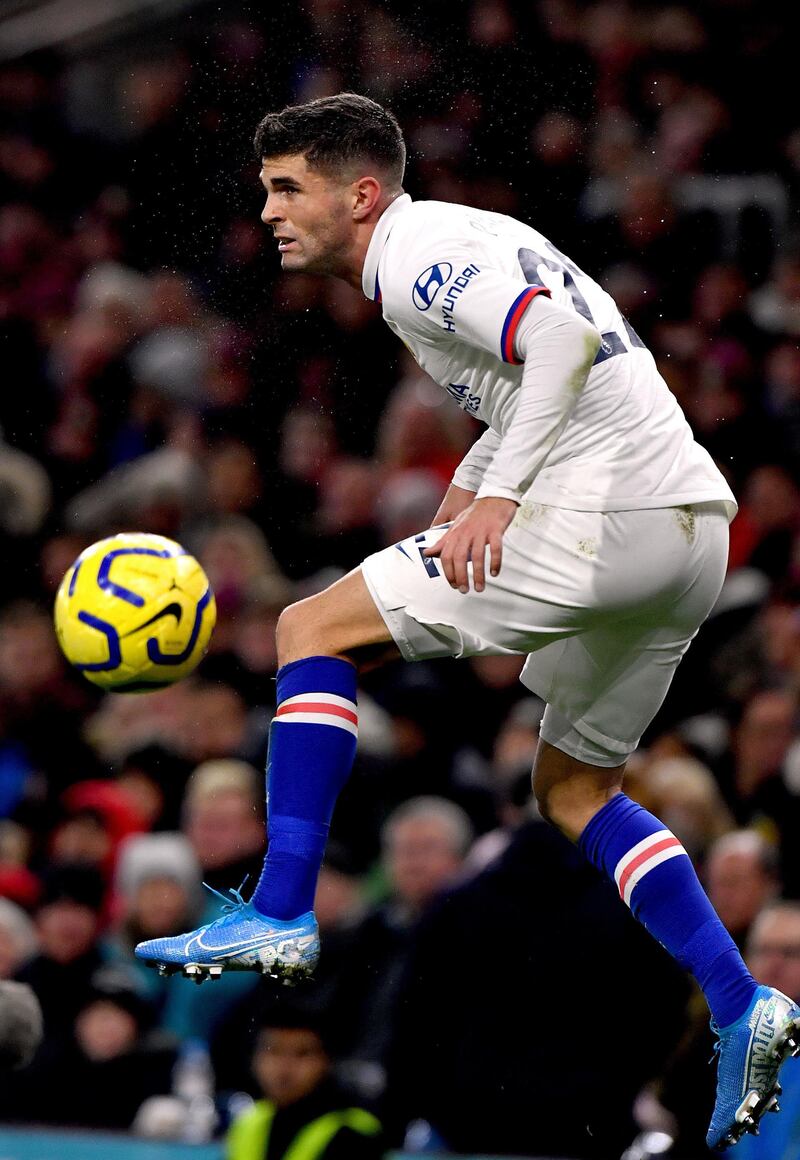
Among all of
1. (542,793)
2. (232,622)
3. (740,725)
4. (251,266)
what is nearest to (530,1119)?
(542,793)

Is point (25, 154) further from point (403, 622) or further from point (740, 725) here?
point (403, 622)

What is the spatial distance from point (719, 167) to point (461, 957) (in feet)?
17.0

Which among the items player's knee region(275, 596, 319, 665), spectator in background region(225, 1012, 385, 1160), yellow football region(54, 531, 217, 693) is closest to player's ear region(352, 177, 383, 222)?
player's knee region(275, 596, 319, 665)

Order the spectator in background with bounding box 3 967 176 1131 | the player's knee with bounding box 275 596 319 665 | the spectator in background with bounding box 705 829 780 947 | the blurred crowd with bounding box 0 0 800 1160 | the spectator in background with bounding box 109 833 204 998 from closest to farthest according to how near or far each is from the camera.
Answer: the player's knee with bounding box 275 596 319 665 → the blurred crowd with bounding box 0 0 800 1160 → the spectator in background with bounding box 705 829 780 947 → the spectator in background with bounding box 3 967 176 1131 → the spectator in background with bounding box 109 833 204 998

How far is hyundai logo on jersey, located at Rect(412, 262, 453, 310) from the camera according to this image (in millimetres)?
3928

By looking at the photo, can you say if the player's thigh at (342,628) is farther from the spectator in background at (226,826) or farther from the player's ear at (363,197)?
the spectator in background at (226,826)

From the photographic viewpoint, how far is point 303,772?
412cm

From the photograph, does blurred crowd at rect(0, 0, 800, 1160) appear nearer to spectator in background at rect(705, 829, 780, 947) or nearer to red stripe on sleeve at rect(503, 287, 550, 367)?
spectator in background at rect(705, 829, 780, 947)

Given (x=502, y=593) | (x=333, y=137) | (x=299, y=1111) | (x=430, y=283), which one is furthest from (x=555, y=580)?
(x=299, y=1111)

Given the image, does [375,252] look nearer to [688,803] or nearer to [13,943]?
[688,803]

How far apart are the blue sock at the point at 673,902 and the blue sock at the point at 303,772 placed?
73 centimetres

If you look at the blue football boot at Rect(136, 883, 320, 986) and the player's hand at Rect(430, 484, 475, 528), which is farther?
the player's hand at Rect(430, 484, 475, 528)

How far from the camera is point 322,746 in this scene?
4121 millimetres

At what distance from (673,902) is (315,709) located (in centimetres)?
95
